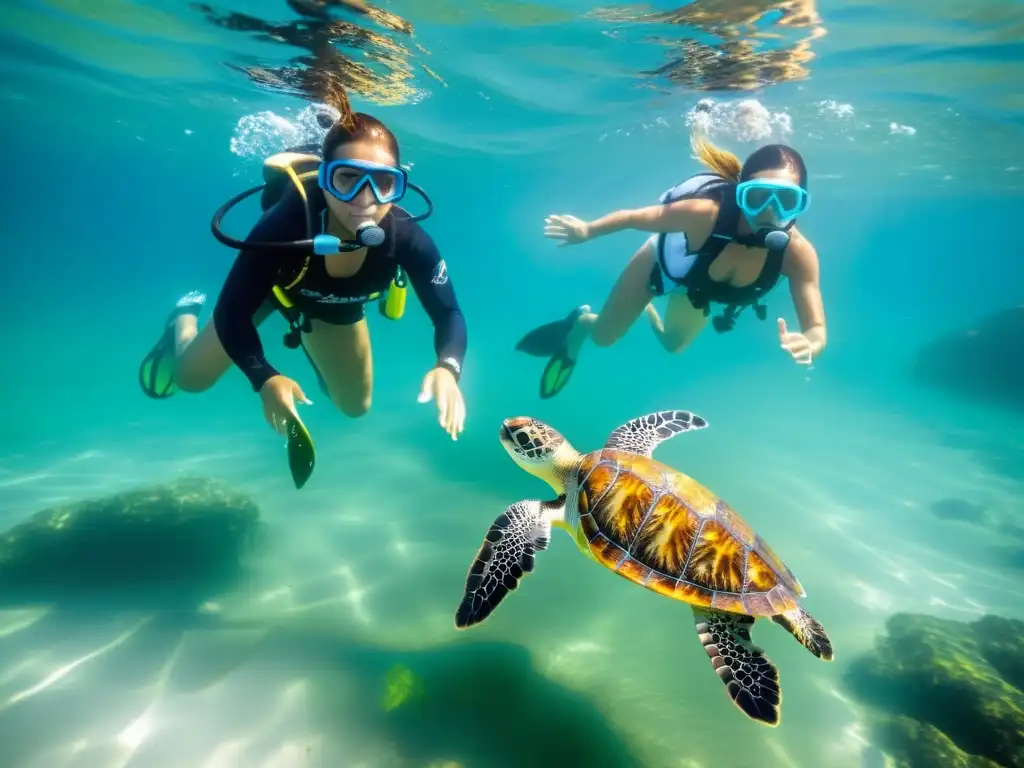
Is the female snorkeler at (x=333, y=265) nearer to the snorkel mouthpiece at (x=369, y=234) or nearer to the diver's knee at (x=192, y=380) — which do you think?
the snorkel mouthpiece at (x=369, y=234)

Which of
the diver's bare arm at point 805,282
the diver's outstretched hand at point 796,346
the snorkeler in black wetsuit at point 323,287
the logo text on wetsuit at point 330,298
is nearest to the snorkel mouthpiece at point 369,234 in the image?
the snorkeler in black wetsuit at point 323,287

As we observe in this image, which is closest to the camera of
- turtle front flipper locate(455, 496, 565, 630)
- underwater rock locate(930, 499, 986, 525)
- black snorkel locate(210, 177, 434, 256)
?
turtle front flipper locate(455, 496, 565, 630)

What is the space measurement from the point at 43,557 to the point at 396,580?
410cm

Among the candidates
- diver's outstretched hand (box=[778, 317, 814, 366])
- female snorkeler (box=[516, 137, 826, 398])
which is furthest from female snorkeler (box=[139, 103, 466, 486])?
diver's outstretched hand (box=[778, 317, 814, 366])

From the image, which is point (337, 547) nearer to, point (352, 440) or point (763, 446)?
point (352, 440)

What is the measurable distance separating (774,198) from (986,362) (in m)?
21.4

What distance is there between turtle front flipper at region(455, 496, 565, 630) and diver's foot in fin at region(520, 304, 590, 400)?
4960mm

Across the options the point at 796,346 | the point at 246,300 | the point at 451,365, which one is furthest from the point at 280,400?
the point at 796,346

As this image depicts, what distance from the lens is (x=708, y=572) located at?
2793 millimetres

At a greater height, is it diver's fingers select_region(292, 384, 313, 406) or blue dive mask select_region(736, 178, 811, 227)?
blue dive mask select_region(736, 178, 811, 227)

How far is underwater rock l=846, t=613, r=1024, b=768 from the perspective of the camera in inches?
150

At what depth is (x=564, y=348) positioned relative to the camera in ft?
26.8

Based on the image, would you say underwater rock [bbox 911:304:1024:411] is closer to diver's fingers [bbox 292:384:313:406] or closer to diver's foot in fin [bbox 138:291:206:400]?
diver's fingers [bbox 292:384:313:406]

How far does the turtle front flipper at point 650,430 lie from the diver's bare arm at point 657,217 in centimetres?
192
